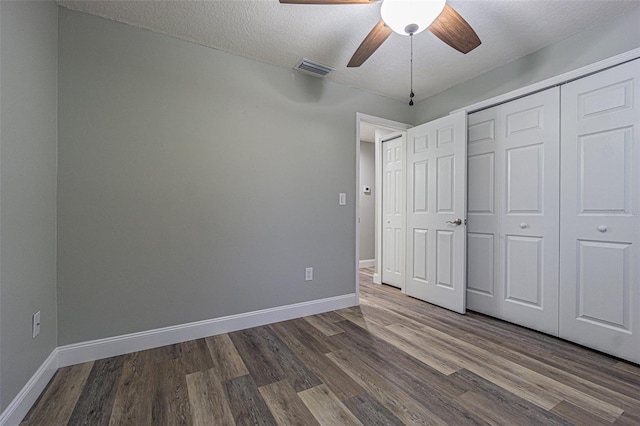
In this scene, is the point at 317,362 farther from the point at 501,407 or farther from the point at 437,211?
the point at 437,211

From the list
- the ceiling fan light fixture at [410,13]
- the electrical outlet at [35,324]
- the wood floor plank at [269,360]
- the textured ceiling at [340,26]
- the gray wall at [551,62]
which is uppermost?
the textured ceiling at [340,26]

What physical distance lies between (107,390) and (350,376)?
1.39 m

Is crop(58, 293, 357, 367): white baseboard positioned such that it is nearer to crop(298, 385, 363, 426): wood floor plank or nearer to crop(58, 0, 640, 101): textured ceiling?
crop(298, 385, 363, 426): wood floor plank

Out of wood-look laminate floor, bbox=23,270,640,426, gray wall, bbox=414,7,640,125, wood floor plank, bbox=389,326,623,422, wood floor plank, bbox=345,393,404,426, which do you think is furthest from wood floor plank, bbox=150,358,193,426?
gray wall, bbox=414,7,640,125

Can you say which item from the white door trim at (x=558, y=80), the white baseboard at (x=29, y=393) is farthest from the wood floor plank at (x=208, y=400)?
the white door trim at (x=558, y=80)

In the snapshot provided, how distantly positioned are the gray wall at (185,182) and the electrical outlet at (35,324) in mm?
266

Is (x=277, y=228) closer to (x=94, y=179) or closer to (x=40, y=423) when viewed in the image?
(x=94, y=179)

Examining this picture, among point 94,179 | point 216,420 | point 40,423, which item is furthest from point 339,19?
point 40,423

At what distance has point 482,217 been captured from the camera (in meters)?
2.72

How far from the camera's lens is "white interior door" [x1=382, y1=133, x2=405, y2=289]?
11.6ft

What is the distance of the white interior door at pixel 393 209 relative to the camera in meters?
3.54

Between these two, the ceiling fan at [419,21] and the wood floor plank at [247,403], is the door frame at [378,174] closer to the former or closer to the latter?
the ceiling fan at [419,21]

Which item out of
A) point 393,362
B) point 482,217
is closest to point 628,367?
point 482,217

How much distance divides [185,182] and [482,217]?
109 inches
